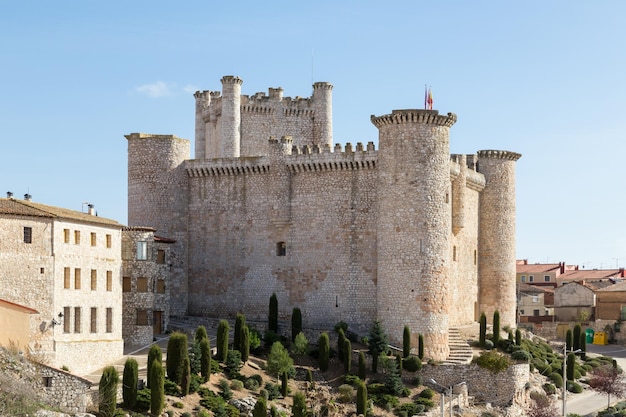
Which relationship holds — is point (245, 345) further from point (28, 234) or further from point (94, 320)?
point (28, 234)

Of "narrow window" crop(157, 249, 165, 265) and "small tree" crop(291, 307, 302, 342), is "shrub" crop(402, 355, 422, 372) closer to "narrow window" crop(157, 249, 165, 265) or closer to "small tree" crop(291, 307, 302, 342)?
"small tree" crop(291, 307, 302, 342)

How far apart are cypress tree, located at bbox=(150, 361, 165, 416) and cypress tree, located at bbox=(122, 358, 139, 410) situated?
71 centimetres

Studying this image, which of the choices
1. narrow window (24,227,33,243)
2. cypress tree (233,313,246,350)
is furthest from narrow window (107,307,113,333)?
narrow window (24,227,33,243)

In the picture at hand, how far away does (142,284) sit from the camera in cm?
6038

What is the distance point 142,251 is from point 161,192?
7.65 m

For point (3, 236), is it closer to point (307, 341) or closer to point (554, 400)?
point (307, 341)

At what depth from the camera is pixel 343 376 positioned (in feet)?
193

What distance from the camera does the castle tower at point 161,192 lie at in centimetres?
6700

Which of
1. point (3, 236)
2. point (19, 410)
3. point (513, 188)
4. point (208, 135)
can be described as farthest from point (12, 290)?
point (513, 188)

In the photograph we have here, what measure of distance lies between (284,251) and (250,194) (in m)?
4.09

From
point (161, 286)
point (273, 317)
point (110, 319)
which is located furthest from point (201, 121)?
point (110, 319)

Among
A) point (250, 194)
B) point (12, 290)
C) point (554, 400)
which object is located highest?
point (250, 194)

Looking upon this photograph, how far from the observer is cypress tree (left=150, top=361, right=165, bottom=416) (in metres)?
48.1

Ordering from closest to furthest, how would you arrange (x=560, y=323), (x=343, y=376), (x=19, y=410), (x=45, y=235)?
(x=19, y=410) < (x=45, y=235) < (x=343, y=376) < (x=560, y=323)
